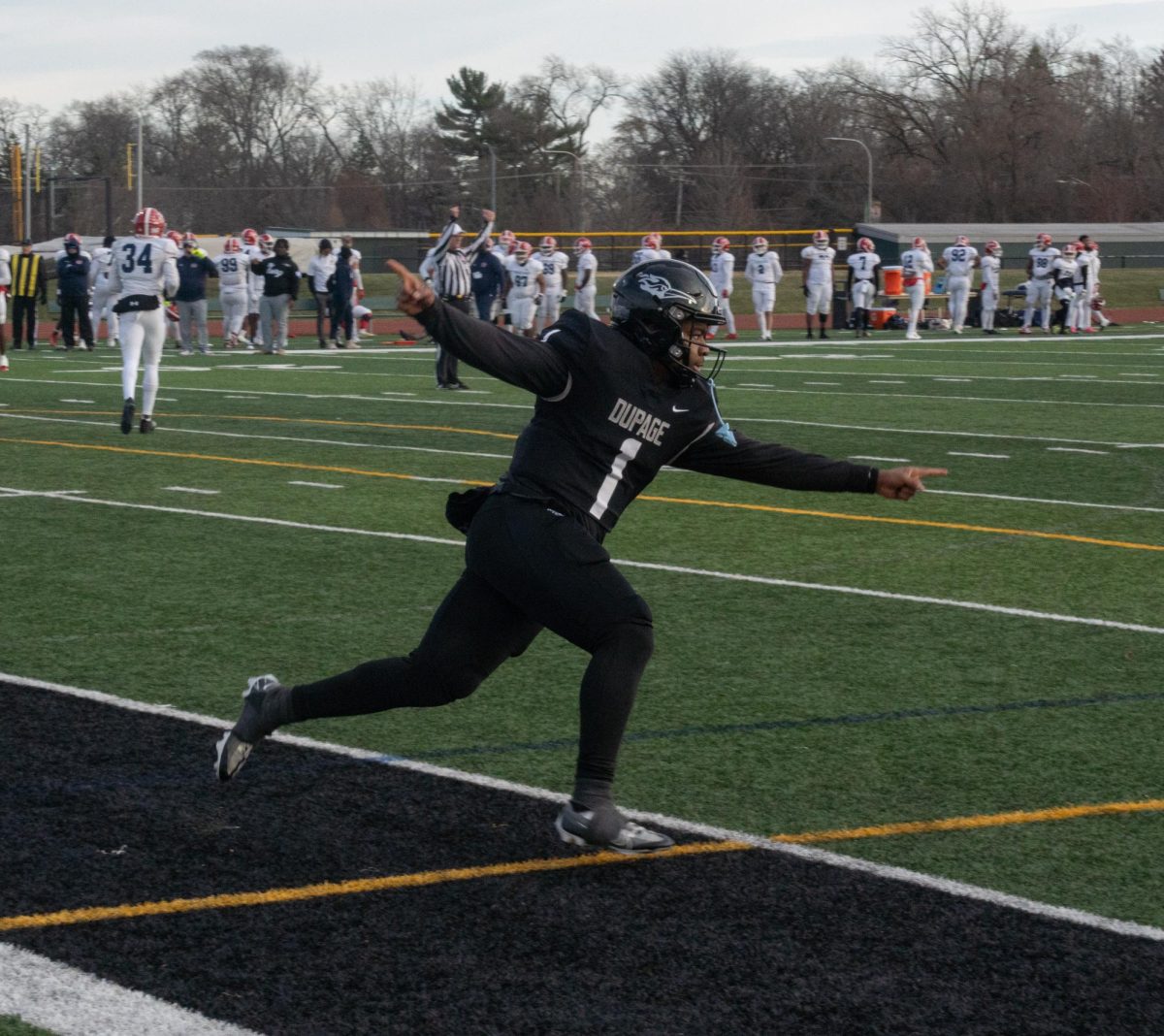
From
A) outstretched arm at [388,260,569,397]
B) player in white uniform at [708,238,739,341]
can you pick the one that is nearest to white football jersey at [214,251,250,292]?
player in white uniform at [708,238,739,341]

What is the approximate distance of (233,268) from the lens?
30828 millimetres

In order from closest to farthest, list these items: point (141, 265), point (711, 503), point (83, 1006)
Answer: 1. point (83, 1006)
2. point (711, 503)
3. point (141, 265)

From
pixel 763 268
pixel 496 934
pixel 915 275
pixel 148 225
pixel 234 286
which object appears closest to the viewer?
pixel 496 934

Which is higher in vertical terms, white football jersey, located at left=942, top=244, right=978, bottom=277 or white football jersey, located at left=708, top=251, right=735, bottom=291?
white football jersey, located at left=942, top=244, right=978, bottom=277

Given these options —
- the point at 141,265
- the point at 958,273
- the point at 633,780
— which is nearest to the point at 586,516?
the point at 633,780

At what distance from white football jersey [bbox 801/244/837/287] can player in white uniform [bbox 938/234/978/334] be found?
9.39 feet

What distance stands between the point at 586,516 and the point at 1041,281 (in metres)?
33.1

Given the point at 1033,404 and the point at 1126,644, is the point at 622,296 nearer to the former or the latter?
the point at 1126,644

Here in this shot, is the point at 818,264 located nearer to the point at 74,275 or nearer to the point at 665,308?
the point at 74,275

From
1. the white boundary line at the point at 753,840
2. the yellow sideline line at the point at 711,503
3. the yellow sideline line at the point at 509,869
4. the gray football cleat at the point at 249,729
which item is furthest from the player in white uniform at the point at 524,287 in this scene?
the yellow sideline line at the point at 509,869

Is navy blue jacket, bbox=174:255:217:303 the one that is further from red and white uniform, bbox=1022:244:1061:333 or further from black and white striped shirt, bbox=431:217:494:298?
red and white uniform, bbox=1022:244:1061:333

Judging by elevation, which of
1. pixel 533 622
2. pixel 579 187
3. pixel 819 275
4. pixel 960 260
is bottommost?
pixel 533 622

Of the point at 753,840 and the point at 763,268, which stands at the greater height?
the point at 763,268

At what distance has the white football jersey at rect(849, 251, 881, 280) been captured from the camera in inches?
1390
